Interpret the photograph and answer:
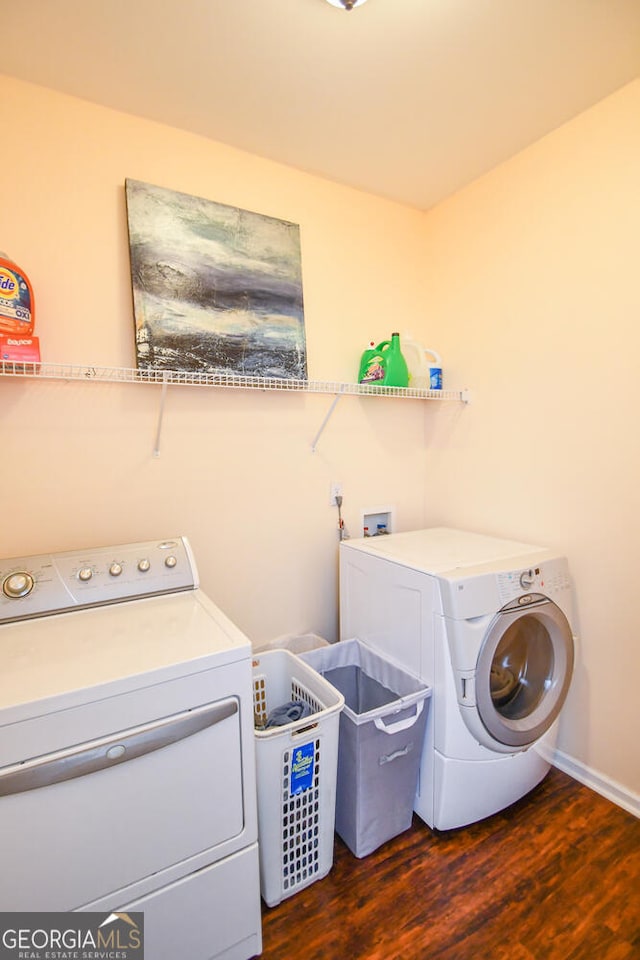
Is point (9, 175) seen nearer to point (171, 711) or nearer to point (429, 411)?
point (171, 711)

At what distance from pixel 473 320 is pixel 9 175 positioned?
6.42 feet

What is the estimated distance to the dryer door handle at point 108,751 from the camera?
866mm

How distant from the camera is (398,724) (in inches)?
58.5

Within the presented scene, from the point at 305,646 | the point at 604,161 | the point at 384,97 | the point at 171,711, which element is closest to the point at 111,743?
the point at 171,711

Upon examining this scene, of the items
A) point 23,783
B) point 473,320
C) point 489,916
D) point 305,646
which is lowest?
point 489,916

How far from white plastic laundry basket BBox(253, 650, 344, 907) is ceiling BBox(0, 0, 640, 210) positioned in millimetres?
2073

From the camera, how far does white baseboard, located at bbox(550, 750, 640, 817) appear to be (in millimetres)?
1662

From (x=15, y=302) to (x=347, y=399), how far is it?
4.50 feet

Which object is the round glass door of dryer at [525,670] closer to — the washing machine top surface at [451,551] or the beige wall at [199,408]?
the washing machine top surface at [451,551]

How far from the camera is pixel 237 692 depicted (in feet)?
3.58

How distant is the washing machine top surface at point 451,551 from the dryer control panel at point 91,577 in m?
0.79

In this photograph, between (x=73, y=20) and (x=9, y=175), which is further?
(x=9, y=175)

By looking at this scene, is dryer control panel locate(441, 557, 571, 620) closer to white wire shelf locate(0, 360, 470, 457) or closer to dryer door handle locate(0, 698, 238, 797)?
dryer door handle locate(0, 698, 238, 797)

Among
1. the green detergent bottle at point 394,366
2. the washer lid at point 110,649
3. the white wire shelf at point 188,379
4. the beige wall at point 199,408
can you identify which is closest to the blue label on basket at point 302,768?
the washer lid at point 110,649
